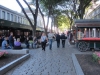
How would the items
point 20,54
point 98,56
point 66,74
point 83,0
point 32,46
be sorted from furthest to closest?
point 83,0
point 32,46
point 20,54
point 98,56
point 66,74

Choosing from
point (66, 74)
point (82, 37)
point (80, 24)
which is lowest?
point (66, 74)

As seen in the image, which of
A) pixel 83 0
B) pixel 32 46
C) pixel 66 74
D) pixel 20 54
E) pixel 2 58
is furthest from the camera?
pixel 83 0

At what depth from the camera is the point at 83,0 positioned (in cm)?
2722

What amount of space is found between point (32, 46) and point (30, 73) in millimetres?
13949

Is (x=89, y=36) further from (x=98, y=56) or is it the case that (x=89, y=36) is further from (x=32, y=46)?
(x=98, y=56)

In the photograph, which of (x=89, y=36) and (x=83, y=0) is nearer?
(x=89, y=36)

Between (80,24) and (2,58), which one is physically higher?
(80,24)

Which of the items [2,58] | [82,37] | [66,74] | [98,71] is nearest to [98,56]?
[98,71]

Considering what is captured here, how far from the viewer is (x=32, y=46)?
22.2 m

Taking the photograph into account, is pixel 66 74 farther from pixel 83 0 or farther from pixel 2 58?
pixel 83 0

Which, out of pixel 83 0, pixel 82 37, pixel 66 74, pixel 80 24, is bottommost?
pixel 66 74

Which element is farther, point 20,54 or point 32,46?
point 32,46

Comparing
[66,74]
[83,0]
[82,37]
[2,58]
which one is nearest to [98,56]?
[66,74]

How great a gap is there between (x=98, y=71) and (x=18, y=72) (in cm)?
321
